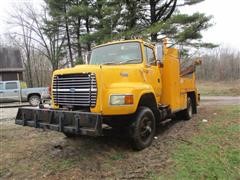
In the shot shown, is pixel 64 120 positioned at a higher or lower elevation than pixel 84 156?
higher

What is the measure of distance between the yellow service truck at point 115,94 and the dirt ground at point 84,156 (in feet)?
1.60

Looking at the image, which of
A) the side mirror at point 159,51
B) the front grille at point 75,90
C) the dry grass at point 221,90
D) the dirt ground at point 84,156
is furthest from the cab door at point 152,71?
the dry grass at point 221,90

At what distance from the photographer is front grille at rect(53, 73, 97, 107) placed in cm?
588

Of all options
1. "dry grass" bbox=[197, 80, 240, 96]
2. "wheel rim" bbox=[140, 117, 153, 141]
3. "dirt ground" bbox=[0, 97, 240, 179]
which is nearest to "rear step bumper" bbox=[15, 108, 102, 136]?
"dirt ground" bbox=[0, 97, 240, 179]

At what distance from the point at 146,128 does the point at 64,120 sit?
187 centimetres

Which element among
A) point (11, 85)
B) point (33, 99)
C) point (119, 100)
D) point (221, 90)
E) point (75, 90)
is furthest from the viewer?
point (221, 90)

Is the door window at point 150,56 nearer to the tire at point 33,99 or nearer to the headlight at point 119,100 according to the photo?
the headlight at point 119,100

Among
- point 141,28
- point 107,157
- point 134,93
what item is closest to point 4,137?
point 107,157

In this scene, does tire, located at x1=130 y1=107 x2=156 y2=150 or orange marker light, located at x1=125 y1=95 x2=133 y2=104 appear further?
tire, located at x1=130 y1=107 x2=156 y2=150

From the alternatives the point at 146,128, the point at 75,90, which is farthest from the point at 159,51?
the point at 75,90

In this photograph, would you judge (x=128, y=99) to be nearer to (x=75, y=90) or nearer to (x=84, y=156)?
(x=75, y=90)

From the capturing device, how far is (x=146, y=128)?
671cm

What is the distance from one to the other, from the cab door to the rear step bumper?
2.11 meters

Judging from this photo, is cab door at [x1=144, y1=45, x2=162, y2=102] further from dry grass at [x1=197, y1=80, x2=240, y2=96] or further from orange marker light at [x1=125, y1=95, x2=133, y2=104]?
dry grass at [x1=197, y1=80, x2=240, y2=96]
